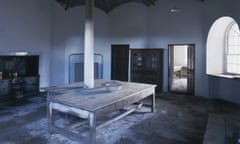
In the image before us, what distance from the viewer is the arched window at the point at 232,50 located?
6320mm

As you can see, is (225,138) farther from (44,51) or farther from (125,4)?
(125,4)

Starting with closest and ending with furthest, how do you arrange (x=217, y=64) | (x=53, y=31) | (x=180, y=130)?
(x=180, y=130), (x=217, y=64), (x=53, y=31)

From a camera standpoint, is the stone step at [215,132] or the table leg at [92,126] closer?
the stone step at [215,132]

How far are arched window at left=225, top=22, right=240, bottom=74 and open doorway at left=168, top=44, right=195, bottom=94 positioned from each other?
3.63 ft

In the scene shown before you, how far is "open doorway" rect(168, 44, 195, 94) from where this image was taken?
702 centimetres

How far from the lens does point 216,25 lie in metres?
6.28

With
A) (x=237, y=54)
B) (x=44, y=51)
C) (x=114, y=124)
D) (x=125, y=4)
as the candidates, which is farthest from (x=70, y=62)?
(x=237, y=54)

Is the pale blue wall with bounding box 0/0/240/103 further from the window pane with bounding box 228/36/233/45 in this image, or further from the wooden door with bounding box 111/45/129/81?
the window pane with bounding box 228/36/233/45

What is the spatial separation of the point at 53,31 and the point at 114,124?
4.79 meters

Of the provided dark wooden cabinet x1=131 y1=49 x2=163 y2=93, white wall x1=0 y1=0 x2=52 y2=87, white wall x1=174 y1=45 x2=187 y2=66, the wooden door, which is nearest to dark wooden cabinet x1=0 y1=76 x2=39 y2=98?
white wall x1=0 y1=0 x2=52 y2=87

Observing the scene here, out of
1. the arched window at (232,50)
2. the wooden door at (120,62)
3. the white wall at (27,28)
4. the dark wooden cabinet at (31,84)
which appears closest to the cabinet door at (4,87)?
the dark wooden cabinet at (31,84)

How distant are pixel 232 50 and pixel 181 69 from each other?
2989 mm

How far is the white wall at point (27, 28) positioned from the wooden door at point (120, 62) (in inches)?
118

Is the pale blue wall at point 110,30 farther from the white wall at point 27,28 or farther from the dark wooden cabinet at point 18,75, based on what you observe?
the dark wooden cabinet at point 18,75
